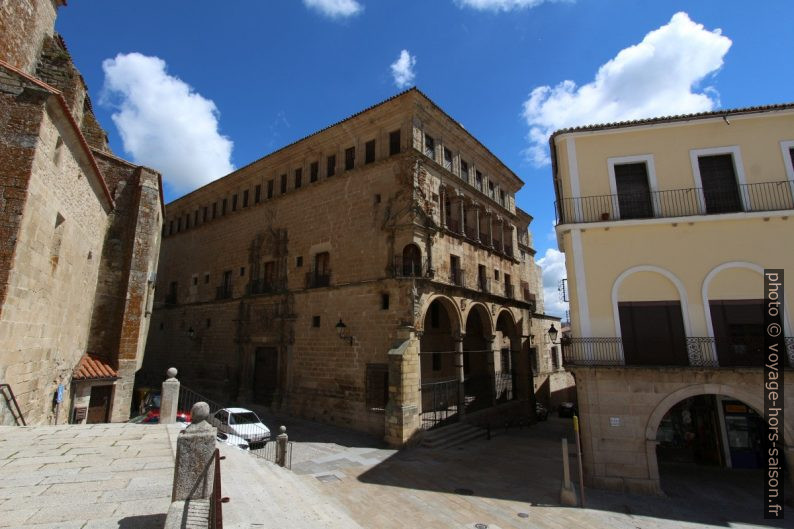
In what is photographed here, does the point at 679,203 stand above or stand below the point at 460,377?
above

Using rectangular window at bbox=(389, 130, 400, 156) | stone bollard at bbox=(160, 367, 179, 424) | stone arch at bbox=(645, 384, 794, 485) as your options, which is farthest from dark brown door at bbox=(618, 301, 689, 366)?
stone bollard at bbox=(160, 367, 179, 424)

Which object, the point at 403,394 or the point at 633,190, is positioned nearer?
the point at 633,190

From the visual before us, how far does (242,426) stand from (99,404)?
4.64m

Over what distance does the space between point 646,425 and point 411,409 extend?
24.8 feet

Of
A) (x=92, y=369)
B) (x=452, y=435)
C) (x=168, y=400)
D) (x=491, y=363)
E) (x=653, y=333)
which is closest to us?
(x=168, y=400)

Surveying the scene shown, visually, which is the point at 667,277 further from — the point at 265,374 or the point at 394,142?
the point at 265,374

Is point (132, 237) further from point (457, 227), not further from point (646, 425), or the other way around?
point (646, 425)

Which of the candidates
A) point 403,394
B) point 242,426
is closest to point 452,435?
point 403,394

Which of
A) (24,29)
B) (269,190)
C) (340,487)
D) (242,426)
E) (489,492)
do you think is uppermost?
(269,190)

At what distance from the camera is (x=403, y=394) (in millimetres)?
14359

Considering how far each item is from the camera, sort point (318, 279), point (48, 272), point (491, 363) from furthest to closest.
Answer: point (491, 363), point (318, 279), point (48, 272)

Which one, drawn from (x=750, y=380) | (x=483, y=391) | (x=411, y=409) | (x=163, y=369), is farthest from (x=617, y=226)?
(x=163, y=369)

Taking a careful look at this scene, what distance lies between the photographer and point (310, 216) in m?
19.9

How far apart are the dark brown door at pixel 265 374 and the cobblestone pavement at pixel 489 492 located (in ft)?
18.9
